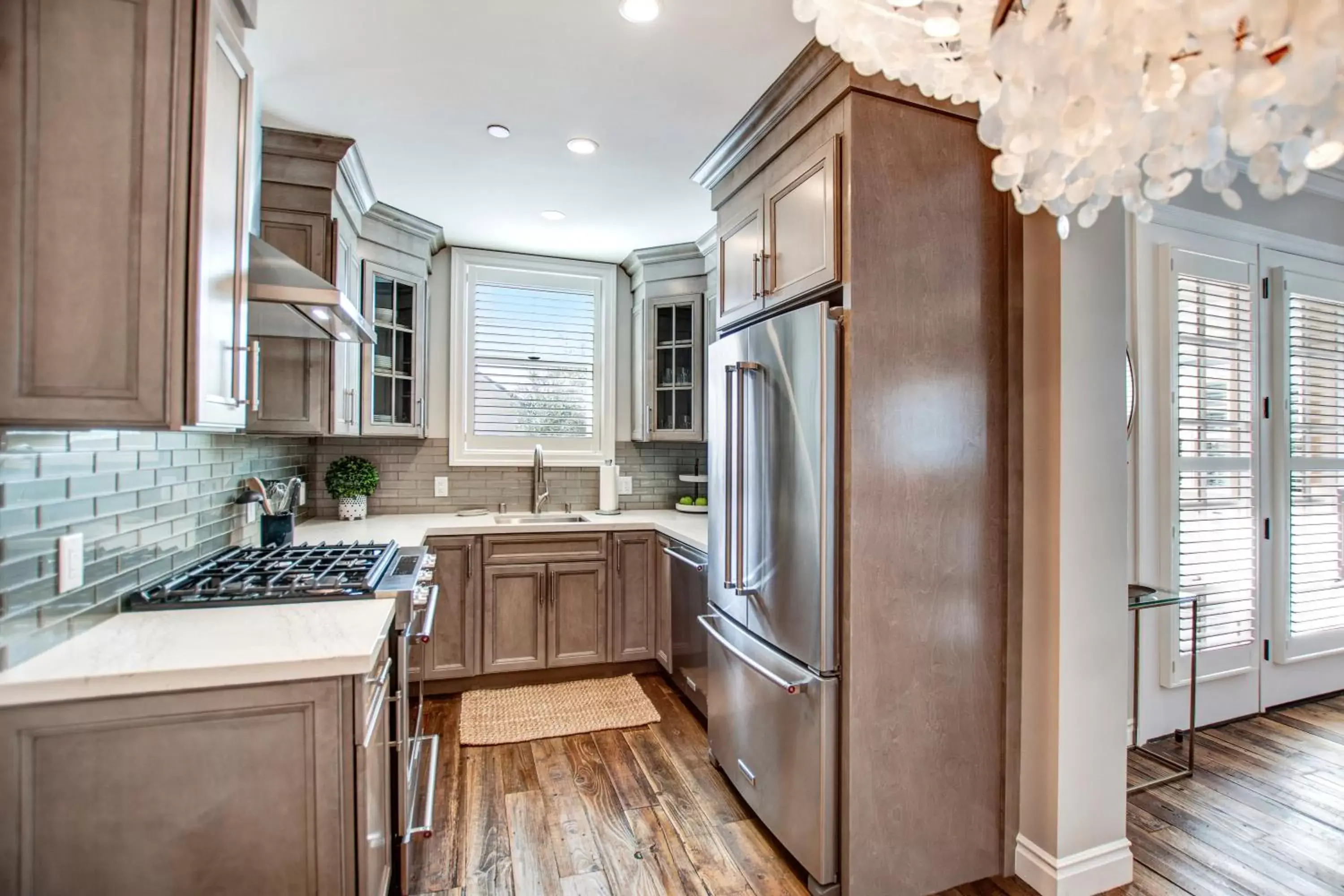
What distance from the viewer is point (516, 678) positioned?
338 cm

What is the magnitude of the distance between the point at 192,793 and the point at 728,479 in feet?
5.37

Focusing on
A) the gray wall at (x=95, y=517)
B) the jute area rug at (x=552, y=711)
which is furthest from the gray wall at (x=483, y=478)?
the gray wall at (x=95, y=517)

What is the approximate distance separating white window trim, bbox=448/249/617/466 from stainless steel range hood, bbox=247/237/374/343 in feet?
5.22

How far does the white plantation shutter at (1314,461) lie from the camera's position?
309cm

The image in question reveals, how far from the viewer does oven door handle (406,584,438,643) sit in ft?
6.15

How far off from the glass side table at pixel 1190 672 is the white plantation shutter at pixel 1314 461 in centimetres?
90

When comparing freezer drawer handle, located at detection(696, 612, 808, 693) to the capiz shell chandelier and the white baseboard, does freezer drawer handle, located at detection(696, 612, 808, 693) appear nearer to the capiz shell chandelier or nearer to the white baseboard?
the white baseboard

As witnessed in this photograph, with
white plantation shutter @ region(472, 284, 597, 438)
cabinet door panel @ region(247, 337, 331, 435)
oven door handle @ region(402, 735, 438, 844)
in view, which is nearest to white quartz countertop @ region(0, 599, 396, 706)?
oven door handle @ region(402, 735, 438, 844)

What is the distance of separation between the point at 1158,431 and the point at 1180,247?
2.75 feet

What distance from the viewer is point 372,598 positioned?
5.82ft

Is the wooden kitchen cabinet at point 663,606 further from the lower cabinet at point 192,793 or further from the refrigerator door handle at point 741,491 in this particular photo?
the lower cabinet at point 192,793

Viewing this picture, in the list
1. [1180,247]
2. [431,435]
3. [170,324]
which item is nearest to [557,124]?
[170,324]

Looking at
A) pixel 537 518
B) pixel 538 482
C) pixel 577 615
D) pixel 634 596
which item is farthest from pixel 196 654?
pixel 538 482

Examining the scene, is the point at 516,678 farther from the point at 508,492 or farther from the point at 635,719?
the point at 508,492
